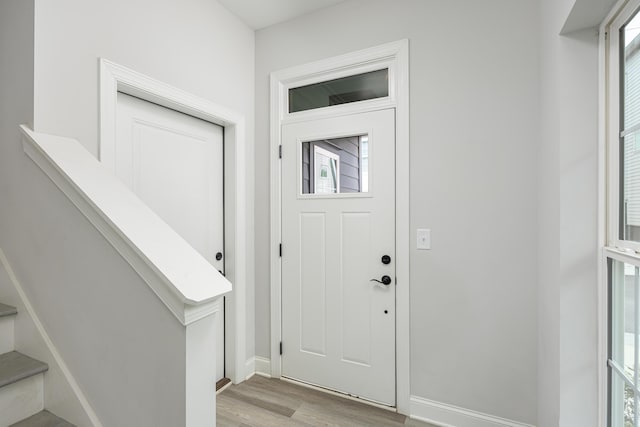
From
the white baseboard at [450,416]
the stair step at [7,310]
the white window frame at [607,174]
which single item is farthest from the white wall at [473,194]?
the stair step at [7,310]

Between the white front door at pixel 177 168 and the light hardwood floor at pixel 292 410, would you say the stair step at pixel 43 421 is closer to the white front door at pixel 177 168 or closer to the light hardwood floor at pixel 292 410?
the light hardwood floor at pixel 292 410

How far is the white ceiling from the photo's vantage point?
220cm

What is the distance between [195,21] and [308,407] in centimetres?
273

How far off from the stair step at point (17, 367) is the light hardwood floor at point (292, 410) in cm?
111

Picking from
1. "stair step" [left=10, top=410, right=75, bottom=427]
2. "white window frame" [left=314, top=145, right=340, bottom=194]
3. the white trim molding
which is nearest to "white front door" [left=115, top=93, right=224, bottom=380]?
the white trim molding

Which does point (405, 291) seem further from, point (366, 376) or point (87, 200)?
point (87, 200)

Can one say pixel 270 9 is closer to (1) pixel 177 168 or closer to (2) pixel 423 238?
(1) pixel 177 168

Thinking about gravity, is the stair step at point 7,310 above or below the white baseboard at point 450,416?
above

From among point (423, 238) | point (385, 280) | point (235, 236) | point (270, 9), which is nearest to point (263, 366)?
point (235, 236)

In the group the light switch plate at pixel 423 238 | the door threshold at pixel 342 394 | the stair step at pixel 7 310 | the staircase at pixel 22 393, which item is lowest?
the door threshold at pixel 342 394

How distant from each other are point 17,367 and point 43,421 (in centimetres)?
23

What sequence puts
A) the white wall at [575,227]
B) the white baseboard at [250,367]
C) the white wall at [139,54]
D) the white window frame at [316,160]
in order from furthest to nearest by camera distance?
1. the white baseboard at [250,367]
2. the white window frame at [316,160]
3. the white wall at [139,54]
4. the white wall at [575,227]

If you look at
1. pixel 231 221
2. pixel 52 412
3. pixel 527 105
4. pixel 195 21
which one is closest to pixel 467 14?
pixel 527 105

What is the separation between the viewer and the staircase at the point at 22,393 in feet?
3.46
